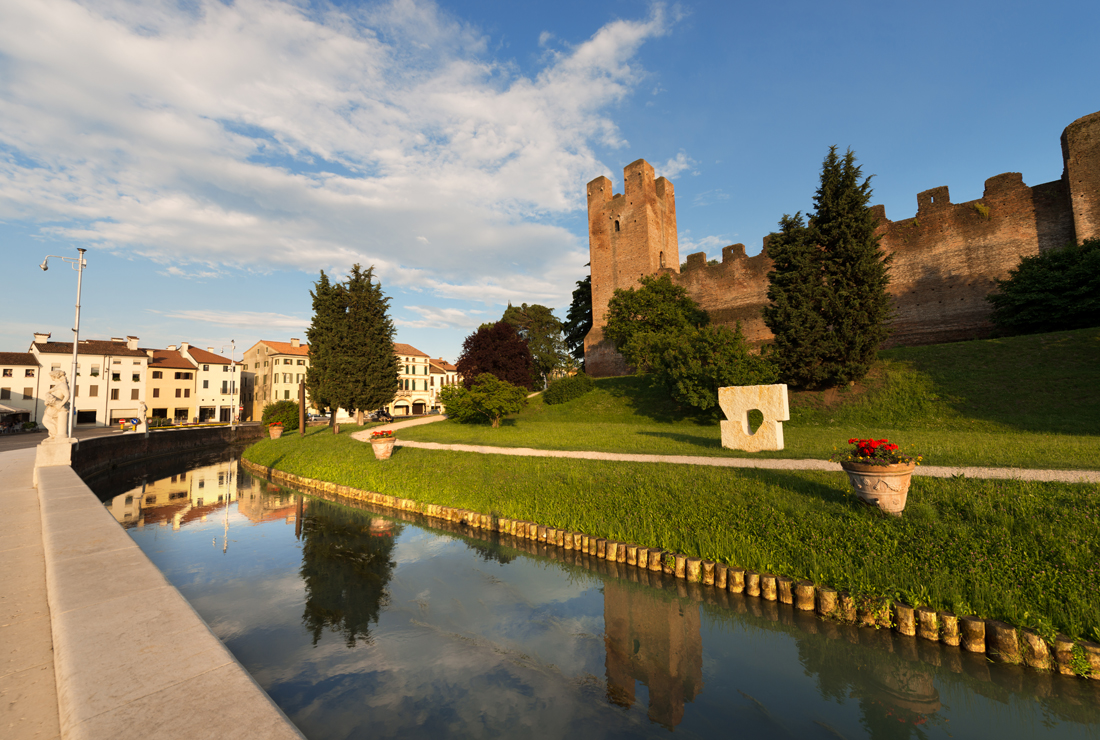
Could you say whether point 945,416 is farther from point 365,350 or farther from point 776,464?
point 365,350

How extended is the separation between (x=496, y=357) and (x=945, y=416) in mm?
23173

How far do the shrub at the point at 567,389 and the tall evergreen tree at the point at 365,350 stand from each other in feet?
35.7

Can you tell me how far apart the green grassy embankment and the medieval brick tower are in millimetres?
17408

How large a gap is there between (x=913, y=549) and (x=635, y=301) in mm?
28668

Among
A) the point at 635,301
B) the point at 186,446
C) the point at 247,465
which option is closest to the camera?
the point at 247,465

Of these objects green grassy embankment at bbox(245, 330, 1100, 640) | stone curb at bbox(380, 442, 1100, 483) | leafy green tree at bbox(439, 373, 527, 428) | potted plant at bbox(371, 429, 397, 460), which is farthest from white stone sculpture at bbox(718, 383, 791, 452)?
leafy green tree at bbox(439, 373, 527, 428)

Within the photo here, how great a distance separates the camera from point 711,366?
19547 mm

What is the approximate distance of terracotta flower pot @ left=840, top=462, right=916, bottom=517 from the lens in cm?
643

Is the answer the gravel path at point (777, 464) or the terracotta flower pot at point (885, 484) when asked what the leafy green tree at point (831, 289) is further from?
the terracotta flower pot at point (885, 484)

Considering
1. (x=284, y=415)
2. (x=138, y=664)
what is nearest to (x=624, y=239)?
(x=284, y=415)

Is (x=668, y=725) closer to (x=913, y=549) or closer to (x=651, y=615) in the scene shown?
(x=651, y=615)

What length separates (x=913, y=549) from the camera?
586 centimetres

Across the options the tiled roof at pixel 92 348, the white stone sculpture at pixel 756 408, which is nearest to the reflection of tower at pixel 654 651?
the white stone sculpture at pixel 756 408

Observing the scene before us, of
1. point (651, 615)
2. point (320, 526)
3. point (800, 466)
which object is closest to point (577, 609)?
point (651, 615)
